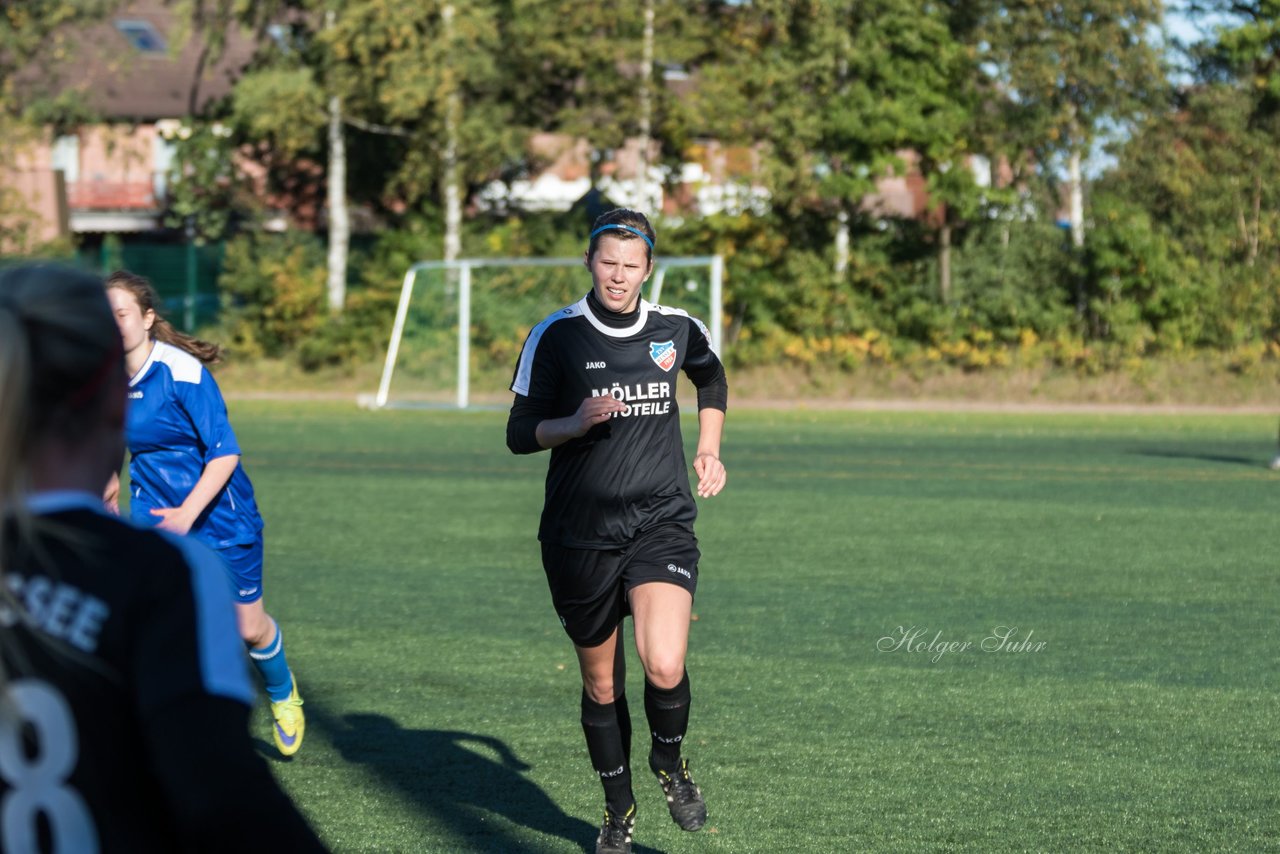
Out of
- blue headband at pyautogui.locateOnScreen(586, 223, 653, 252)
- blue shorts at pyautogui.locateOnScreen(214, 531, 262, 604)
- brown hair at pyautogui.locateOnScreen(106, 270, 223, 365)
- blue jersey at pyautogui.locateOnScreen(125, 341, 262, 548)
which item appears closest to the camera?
blue headband at pyautogui.locateOnScreen(586, 223, 653, 252)

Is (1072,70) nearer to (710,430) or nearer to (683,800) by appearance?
(710,430)

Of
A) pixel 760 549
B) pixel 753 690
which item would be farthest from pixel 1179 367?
pixel 753 690

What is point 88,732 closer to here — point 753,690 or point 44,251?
point 753,690

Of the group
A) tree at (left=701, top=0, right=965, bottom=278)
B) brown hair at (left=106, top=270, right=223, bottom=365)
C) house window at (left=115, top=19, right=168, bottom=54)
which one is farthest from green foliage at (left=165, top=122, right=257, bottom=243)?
brown hair at (left=106, top=270, right=223, bottom=365)

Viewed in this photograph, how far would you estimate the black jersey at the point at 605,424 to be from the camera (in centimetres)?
520

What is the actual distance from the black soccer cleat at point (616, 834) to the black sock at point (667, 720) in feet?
0.59

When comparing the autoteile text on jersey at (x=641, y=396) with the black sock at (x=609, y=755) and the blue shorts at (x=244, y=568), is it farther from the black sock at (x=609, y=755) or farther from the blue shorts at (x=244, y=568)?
the blue shorts at (x=244, y=568)

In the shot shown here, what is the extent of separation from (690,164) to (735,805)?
97.4 feet

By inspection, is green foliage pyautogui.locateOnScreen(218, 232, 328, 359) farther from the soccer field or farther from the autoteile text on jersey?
the autoteile text on jersey

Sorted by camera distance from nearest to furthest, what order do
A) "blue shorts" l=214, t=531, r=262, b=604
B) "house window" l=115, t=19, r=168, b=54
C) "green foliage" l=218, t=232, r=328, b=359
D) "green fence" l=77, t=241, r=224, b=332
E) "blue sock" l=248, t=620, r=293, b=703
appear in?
"blue shorts" l=214, t=531, r=262, b=604 < "blue sock" l=248, t=620, r=293, b=703 < "green foliage" l=218, t=232, r=328, b=359 < "green fence" l=77, t=241, r=224, b=332 < "house window" l=115, t=19, r=168, b=54

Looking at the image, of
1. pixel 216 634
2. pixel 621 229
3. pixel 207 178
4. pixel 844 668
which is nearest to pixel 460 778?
pixel 621 229

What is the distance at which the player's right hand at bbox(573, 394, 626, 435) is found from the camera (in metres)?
4.85

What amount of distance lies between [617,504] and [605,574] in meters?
0.21

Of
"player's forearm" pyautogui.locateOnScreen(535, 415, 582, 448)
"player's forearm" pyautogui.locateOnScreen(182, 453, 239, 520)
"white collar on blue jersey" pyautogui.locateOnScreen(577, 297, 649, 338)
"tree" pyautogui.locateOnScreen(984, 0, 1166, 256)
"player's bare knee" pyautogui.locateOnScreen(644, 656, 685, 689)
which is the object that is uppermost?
"tree" pyautogui.locateOnScreen(984, 0, 1166, 256)
